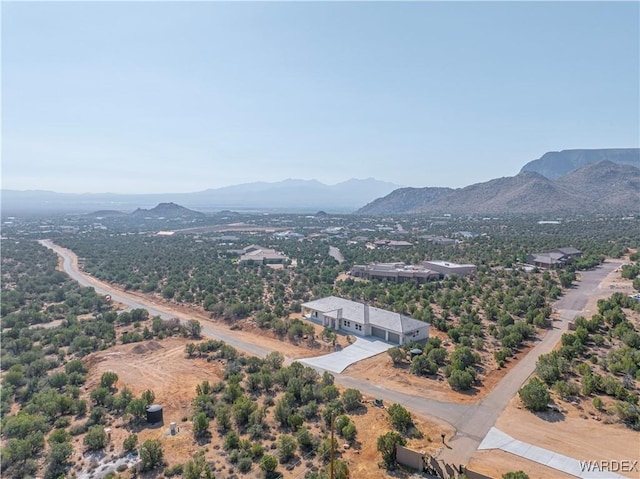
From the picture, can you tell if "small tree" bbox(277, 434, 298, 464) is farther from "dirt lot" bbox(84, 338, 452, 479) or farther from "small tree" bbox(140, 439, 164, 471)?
"small tree" bbox(140, 439, 164, 471)

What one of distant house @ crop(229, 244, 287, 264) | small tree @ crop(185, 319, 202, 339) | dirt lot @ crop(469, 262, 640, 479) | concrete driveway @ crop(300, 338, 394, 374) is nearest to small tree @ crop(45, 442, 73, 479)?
concrete driveway @ crop(300, 338, 394, 374)

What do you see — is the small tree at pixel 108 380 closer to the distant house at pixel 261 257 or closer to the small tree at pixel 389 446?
the small tree at pixel 389 446

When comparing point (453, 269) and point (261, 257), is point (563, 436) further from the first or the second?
point (261, 257)

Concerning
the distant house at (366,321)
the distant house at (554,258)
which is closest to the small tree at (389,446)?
the distant house at (366,321)

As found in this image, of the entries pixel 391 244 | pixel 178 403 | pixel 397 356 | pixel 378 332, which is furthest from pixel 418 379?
pixel 391 244

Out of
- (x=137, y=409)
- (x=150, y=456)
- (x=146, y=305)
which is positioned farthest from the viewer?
(x=146, y=305)

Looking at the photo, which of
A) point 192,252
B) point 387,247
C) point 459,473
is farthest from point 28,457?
point 387,247
